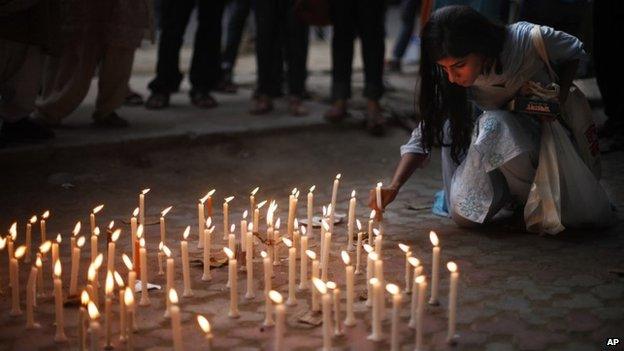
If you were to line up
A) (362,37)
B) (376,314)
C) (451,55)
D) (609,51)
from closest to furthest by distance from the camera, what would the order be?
(376,314) → (451,55) → (609,51) → (362,37)

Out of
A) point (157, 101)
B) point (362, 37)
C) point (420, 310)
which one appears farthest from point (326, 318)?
point (157, 101)

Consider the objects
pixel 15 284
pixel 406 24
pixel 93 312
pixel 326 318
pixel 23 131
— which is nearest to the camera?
pixel 93 312

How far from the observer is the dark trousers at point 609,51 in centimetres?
648

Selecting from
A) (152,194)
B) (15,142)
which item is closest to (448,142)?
(152,194)

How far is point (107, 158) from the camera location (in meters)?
6.34

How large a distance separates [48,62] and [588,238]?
4297 mm

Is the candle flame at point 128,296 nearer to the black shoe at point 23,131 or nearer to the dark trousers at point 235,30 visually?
the black shoe at point 23,131

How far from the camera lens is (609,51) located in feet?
21.5

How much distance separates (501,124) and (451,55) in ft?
2.00

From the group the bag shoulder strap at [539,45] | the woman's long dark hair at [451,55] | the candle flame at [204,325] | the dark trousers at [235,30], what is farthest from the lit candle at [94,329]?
the dark trousers at [235,30]

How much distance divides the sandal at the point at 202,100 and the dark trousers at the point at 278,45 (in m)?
0.55

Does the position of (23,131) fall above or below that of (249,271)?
above

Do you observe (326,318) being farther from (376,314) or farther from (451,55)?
(451,55)

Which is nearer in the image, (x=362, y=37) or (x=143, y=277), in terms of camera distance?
(x=143, y=277)
